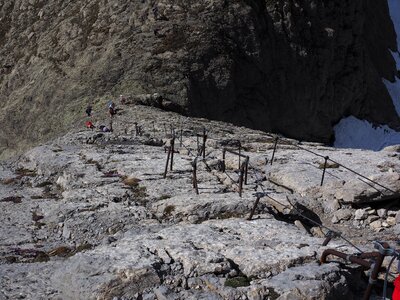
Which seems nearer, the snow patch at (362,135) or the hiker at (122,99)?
the hiker at (122,99)

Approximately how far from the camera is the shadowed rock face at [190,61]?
5166 cm

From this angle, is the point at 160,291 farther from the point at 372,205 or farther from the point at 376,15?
the point at 376,15

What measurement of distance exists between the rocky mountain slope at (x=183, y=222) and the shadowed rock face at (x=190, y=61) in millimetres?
24312

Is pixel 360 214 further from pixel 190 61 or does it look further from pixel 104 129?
pixel 190 61

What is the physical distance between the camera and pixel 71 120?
4772 centimetres

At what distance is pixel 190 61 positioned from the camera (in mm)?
52719

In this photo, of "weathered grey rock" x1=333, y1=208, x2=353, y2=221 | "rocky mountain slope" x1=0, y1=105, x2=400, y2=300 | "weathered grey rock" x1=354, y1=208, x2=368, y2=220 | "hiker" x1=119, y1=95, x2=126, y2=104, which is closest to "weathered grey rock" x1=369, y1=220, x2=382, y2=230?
"rocky mountain slope" x1=0, y1=105, x2=400, y2=300

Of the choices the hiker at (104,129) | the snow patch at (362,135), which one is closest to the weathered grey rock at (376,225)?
the hiker at (104,129)

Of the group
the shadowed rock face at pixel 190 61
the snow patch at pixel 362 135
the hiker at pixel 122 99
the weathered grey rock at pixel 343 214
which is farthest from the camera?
the snow patch at pixel 362 135

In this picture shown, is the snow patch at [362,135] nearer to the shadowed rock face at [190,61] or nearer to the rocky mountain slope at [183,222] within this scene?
the shadowed rock face at [190,61]


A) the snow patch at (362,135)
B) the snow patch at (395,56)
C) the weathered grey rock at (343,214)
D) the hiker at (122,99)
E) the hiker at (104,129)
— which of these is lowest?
the snow patch at (362,135)

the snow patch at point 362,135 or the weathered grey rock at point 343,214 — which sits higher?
the weathered grey rock at point 343,214

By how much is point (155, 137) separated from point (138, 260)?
69.8 ft

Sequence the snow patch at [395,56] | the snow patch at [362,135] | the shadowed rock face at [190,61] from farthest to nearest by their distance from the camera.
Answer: the snow patch at [395,56] < the snow patch at [362,135] < the shadowed rock face at [190,61]
